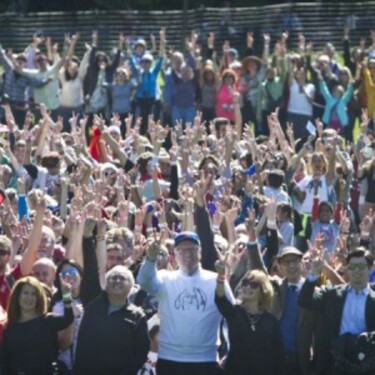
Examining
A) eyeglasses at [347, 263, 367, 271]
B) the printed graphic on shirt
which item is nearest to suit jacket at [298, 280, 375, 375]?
eyeglasses at [347, 263, 367, 271]

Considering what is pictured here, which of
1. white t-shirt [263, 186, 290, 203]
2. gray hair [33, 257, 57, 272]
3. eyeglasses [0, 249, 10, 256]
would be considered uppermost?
gray hair [33, 257, 57, 272]

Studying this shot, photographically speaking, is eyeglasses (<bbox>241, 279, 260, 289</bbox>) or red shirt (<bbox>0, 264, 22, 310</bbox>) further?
red shirt (<bbox>0, 264, 22, 310</bbox>)

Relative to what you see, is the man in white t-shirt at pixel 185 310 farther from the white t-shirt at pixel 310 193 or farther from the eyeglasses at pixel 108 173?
the white t-shirt at pixel 310 193

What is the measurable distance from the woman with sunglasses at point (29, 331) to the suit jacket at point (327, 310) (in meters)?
1.73

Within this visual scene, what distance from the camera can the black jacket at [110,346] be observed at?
14.5 meters

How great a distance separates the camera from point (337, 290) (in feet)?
49.3

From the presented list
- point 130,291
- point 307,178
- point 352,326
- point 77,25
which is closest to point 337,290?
point 352,326

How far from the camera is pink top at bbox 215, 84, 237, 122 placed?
2789 cm

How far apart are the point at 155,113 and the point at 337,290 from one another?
45.3 ft

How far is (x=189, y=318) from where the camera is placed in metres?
14.7

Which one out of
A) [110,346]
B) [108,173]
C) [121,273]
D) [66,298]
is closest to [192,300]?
[121,273]

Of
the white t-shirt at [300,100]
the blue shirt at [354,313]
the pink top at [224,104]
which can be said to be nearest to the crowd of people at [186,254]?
the blue shirt at [354,313]

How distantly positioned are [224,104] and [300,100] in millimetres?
1016

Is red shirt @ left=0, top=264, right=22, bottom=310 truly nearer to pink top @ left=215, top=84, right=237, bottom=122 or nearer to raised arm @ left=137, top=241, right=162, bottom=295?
raised arm @ left=137, top=241, right=162, bottom=295
